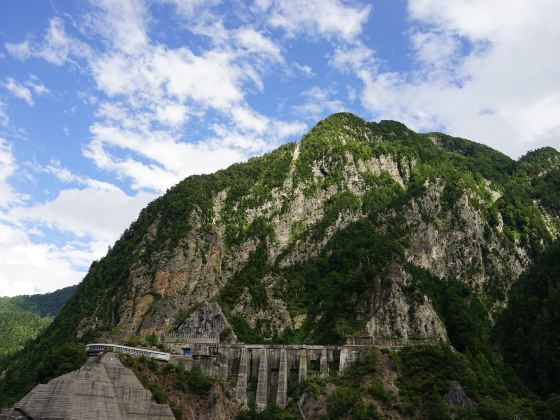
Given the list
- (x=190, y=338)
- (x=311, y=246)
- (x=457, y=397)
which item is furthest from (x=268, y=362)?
(x=311, y=246)

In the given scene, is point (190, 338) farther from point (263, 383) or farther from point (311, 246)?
point (311, 246)

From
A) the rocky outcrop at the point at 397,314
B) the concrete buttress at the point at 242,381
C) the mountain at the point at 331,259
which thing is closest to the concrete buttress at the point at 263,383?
the concrete buttress at the point at 242,381

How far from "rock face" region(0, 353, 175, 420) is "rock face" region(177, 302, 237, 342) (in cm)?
3417

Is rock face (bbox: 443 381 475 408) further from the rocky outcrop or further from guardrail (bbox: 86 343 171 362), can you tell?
guardrail (bbox: 86 343 171 362)

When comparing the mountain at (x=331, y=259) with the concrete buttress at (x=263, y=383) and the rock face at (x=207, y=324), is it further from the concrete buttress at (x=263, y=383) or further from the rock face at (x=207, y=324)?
the concrete buttress at (x=263, y=383)

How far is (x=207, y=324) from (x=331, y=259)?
3617cm

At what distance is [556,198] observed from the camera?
182875 mm

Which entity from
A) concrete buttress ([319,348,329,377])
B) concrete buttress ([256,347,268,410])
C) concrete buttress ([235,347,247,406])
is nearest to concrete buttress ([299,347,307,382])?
concrete buttress ([319,348,329,377])

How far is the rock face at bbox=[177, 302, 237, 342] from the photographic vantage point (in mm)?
119562

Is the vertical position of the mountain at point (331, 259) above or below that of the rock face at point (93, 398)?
above

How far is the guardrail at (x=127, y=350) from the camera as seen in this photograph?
97.2m

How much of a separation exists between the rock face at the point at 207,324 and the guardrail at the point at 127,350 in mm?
17907

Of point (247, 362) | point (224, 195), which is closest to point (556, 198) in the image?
point (224, 195)

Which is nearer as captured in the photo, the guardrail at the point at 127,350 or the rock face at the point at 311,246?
the guardrail at the point at 127,350
